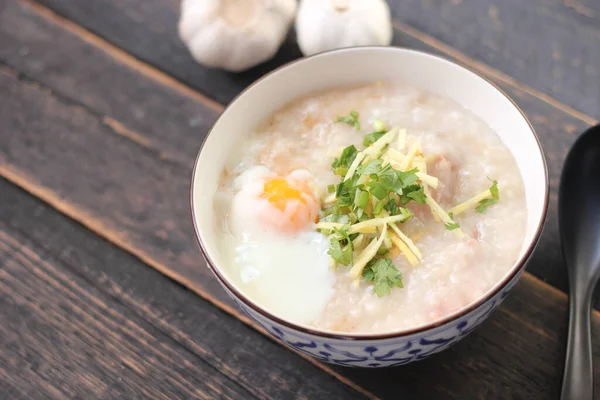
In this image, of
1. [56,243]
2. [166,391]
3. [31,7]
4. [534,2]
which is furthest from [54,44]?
[534,2]

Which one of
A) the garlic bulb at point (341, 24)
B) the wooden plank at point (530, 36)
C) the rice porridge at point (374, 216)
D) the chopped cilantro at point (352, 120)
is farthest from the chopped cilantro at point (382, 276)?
the wooden plank at point (530, 36)

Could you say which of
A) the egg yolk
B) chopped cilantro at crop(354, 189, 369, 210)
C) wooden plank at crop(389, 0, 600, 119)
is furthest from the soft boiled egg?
wooden plank at crop(389, 0, 600, 119)

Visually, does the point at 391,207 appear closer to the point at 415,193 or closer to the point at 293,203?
the point at 415,193

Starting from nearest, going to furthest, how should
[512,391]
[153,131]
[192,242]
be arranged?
[512,391], [192,242], [153,131]

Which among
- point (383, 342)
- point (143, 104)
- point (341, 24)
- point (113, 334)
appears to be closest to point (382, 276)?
point (383, 342)

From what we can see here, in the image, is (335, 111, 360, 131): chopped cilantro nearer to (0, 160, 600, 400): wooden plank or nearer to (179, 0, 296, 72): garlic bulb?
(179, 0, 296, 72): garlic bulb

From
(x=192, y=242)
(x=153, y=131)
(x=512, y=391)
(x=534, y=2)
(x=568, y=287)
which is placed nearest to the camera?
(x=512, y=391)

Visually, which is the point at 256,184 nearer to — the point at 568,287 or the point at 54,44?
the point at 568,287

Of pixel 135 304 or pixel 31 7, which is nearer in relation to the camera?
pixel 135 304
